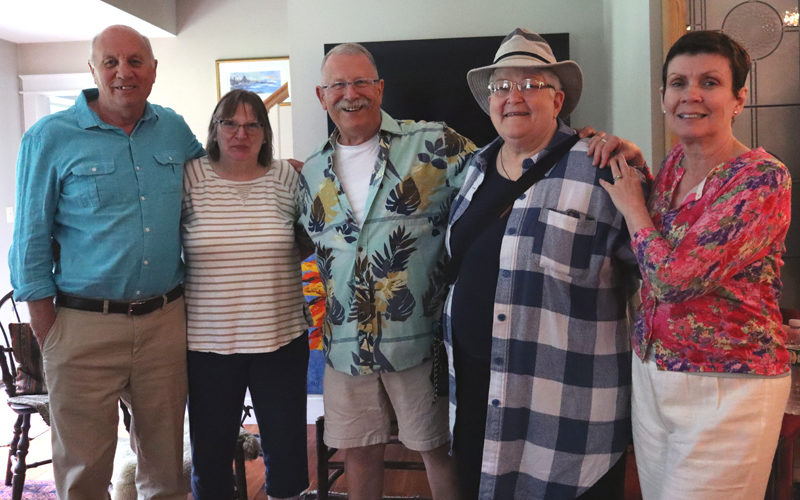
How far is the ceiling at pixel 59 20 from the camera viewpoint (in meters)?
4.44

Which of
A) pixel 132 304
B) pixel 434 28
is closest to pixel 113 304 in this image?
pixel 132 304

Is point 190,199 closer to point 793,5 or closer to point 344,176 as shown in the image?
point 344,176

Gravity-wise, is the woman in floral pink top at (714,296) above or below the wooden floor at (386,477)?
above

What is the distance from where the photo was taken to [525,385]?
163 cm

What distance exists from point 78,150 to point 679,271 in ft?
5.48

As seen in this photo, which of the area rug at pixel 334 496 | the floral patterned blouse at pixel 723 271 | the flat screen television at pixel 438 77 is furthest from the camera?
the flat screen television at pixel 438 77

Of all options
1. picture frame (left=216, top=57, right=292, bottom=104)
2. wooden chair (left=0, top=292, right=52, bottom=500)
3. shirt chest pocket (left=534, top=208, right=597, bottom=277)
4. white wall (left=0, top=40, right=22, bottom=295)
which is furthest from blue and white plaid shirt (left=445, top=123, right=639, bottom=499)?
white wall (left=0, top=40, right=22, bottom=295)

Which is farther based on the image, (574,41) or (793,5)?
(574,41)

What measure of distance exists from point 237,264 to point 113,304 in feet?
1.27

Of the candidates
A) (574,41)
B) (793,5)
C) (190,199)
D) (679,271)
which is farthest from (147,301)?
(574,41)

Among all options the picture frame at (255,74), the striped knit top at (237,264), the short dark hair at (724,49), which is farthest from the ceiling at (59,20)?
the short dark hair at (724,49)

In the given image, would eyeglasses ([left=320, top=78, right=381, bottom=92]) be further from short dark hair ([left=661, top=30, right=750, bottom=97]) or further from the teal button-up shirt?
short dark hair ([left=661, top=30, right=750, bottom=97])

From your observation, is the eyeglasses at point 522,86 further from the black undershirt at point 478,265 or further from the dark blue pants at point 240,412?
the dark blue pants at point 240,412

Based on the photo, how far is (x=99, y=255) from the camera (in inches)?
76.5
